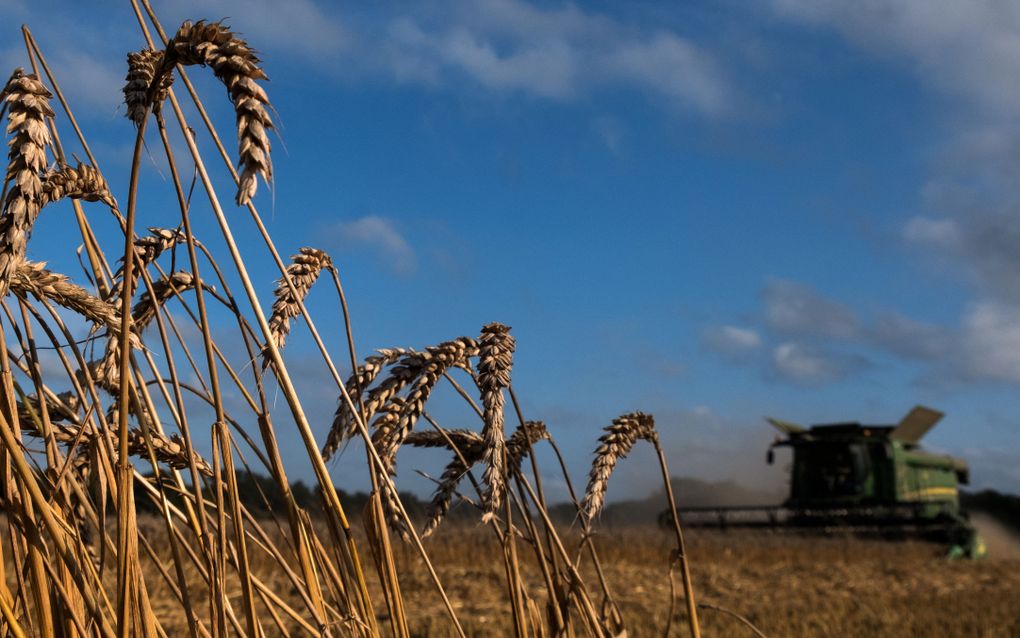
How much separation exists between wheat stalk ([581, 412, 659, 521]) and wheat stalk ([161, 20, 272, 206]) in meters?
1.08

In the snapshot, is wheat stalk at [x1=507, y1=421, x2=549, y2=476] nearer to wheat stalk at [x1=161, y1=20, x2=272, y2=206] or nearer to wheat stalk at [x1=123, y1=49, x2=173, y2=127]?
wheat stalk at [x1=123, y1=49, x2=173, y2=127]

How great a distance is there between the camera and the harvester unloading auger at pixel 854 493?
54.3 feet

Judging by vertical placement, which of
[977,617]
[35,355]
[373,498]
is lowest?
[977,617]

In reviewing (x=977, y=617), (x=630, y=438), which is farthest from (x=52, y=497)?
(x=977, y=617)

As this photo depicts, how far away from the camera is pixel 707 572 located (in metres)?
10.9

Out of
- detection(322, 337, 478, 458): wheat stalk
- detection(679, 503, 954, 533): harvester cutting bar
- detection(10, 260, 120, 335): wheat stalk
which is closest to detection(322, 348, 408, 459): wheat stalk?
detection(322, 337, 478, 458): wheat stalk

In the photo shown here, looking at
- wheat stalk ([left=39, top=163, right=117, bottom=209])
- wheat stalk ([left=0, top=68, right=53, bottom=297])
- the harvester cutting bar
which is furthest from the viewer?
the harvester cutting bar

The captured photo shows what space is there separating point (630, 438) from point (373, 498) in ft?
2.05

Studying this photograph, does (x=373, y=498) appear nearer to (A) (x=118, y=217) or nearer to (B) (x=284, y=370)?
(B) (x=284, y=370)

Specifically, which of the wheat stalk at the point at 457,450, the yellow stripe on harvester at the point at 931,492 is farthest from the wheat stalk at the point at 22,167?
the yellow stripe on harvester at the point at 931,492

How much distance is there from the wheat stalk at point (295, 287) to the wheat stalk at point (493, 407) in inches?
12.5

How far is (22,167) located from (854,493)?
18.2 meters

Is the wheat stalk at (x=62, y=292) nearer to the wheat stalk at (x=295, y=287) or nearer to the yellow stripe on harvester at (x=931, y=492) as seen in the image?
the wheat stalk at (x=295, y=287)

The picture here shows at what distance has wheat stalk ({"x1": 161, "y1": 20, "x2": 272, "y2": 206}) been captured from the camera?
3.00 feet
